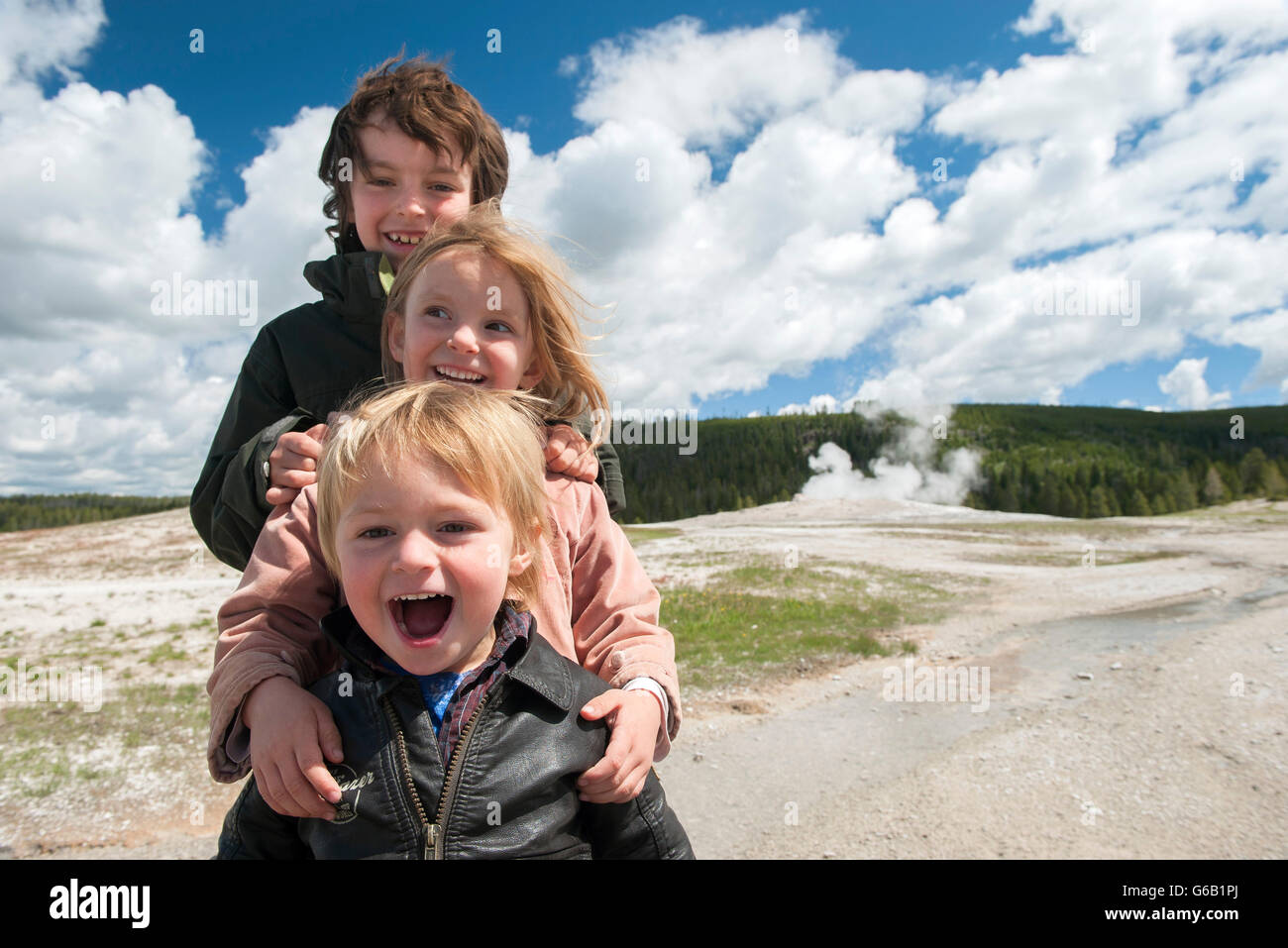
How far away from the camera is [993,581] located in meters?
20.6

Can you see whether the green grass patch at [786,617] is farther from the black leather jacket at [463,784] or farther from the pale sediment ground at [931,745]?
the black leather jacket at [463,784]

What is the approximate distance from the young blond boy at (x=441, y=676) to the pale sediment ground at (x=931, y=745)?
4143 millimetres

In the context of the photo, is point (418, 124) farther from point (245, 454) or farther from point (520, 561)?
point (520, 561)

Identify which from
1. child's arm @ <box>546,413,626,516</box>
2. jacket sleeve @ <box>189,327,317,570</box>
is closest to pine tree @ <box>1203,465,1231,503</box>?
child's arm @ <box>546,413,626,516</box>

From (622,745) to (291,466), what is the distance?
124 cm

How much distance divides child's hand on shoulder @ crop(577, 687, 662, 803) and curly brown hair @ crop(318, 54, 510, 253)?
1993 mm

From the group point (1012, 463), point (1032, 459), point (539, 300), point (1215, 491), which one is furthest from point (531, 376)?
point (1032, 459)

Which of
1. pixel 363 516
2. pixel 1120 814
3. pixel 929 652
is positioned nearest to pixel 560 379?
pixel 363 516

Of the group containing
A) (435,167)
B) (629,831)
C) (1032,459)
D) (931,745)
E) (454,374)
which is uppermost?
(435,167)

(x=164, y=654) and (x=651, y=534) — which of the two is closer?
(x=164, y=654)

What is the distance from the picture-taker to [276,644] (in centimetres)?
197

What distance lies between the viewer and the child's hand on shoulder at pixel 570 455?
7.75ft

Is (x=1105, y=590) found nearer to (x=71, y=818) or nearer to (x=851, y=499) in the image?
(x=71, y=818)

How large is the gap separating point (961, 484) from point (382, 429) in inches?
4612
